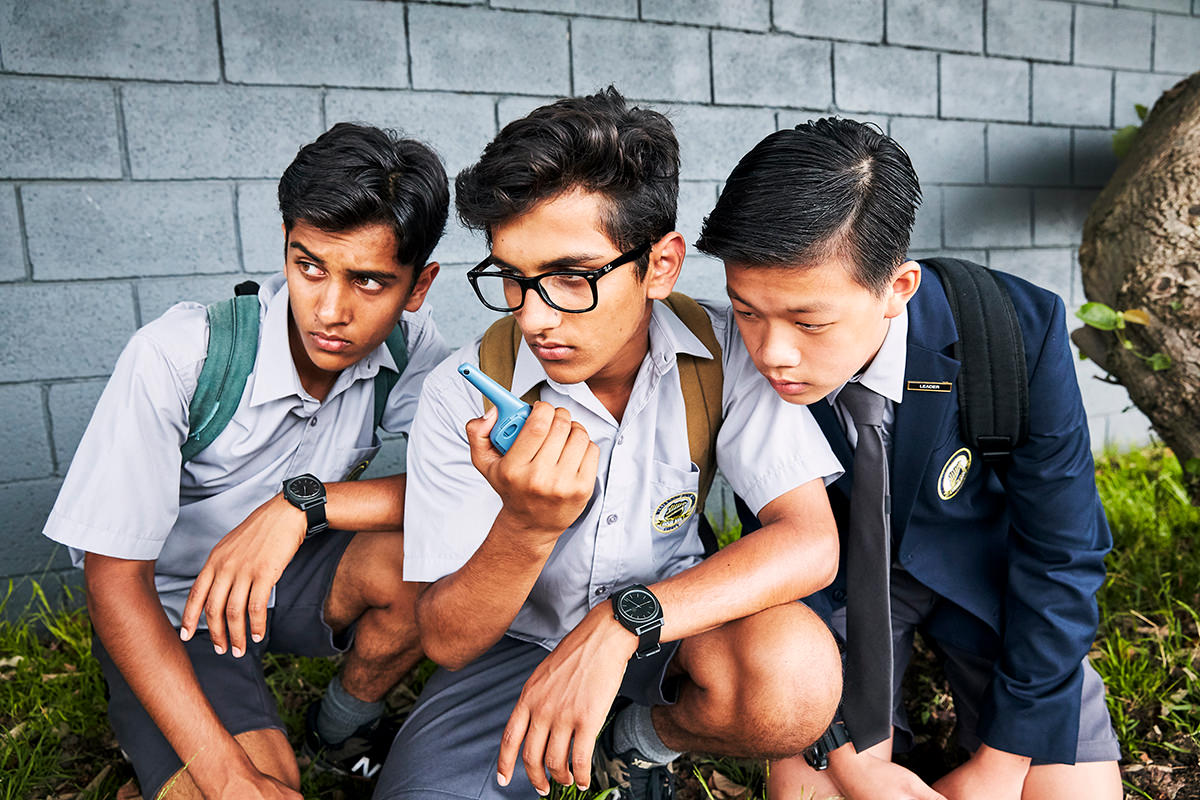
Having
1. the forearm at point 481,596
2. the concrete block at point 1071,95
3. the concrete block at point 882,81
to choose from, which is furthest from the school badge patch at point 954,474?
the concrete block at point 1071,95

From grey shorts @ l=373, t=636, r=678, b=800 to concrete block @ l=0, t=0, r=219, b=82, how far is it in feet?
6.26

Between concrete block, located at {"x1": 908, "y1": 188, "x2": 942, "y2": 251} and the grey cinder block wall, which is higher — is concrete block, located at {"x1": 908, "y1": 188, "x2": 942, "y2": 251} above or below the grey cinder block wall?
below

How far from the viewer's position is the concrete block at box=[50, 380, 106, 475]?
2.60 m

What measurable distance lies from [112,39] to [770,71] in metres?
2.18

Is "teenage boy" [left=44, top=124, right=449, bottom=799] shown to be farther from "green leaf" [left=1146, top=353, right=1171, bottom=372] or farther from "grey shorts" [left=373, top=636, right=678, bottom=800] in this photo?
"green leaf" [left=1146, top=353, right=1171, bottom=372]

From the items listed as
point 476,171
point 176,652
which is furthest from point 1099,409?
point 176,652

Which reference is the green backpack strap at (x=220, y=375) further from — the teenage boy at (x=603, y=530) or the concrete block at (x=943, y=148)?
the concrete block at (x=943, y=148)

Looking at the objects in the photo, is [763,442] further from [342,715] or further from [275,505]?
[342,715]

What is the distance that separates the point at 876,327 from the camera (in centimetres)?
160

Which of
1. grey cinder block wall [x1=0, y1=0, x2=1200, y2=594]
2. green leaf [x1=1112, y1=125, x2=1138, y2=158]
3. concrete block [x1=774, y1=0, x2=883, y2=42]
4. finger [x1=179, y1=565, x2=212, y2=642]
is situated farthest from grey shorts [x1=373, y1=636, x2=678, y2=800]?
green leaf [x1=1112, y1=125, x2=1138, y2=158]

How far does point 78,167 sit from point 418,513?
5.39 ft

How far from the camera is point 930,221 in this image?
3.69 m

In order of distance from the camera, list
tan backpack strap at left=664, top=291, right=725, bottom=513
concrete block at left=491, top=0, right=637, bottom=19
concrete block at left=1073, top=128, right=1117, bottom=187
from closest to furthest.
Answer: tan backpack strap at left=664, top=291, right=725, bottom=513 < concrete block at left=491, top=0, right=637, bottom=19 < concrete block at left=1073, top=128, right=1117, bottom=187

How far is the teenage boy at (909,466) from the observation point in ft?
5.02
